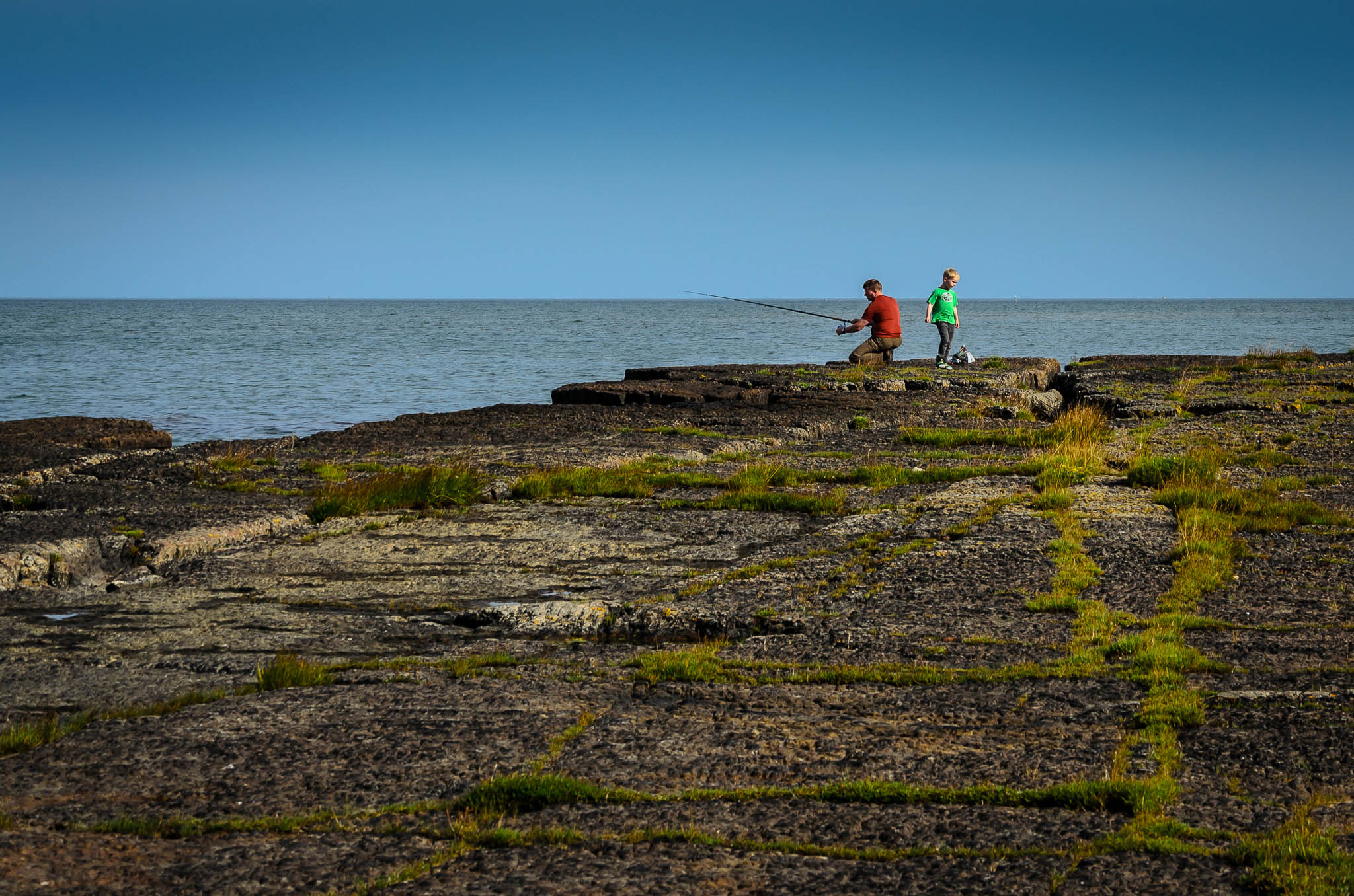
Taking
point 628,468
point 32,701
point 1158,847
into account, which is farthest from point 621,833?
point 628,468

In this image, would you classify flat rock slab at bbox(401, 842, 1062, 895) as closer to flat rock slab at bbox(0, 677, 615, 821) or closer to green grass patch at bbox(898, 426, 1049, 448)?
flat rock slab at bbox(0, 677, 615, 821)

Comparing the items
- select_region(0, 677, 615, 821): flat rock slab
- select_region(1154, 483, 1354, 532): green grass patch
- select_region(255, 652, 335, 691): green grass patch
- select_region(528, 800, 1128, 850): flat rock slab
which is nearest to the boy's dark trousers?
select_region(1154, 483, 1354, 532): green grass patch

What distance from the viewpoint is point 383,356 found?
47312 millimetres

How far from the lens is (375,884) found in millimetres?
2793

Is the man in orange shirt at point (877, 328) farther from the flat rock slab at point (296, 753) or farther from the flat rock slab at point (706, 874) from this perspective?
the flat rock slab at point (706, 874)

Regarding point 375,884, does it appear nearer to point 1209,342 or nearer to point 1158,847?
point 1158,847

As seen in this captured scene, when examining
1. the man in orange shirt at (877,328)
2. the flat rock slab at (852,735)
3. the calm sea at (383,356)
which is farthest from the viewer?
the calm sea at (383,356)

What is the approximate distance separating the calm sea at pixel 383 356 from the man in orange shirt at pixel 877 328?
33.5 feet

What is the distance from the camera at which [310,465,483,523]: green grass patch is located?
26.3 feet

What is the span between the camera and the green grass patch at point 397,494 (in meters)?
8.02

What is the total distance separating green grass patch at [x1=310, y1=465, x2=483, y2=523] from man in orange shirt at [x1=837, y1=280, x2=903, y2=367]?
35.4 feet

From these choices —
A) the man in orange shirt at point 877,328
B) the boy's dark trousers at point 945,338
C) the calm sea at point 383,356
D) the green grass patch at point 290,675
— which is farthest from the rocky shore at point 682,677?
the calm sea at point 383,356

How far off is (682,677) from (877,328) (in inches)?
619

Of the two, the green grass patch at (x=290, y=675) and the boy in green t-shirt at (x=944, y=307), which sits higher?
the boy in green t-shirt at (x=944, y=307)
